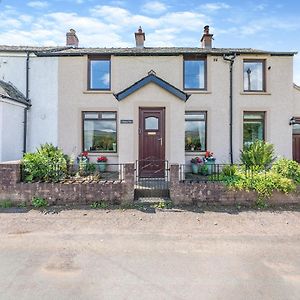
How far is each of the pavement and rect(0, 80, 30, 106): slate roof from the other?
18.8ft

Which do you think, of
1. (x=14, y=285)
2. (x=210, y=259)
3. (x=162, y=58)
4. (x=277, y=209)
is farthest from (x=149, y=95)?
(x=14, y=285)

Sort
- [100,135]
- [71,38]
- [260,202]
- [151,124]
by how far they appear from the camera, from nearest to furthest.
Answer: [260,202] → [151,124] → [100,135] → [71,38]

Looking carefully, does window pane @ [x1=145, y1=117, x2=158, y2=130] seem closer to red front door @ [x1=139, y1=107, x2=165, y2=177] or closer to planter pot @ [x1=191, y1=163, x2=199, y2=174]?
red front door @ [x1=139, y1=107, x2=165, y2=177]

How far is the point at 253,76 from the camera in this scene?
12.4m

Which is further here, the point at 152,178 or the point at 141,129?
the point at 141,129

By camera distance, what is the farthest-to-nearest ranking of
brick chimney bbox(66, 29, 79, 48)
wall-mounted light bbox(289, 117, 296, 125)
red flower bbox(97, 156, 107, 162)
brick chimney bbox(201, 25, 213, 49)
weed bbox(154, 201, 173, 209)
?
brick chimney bbox(66, 29, 79, 48) → brick chimney bbox(201, 25, 213, 49) → wall-mounted light bbox(289, 117, 296, 125) → red flower bbox(97, 156, 107, 162) → weed bbox(154, 201, 173, 209)

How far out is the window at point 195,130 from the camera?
475 inches

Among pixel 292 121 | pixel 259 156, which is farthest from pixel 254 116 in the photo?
pixel 259 156

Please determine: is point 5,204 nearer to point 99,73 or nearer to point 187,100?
point 99,73

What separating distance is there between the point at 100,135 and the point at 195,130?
4322mm

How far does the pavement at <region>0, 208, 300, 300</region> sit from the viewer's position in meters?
3.48

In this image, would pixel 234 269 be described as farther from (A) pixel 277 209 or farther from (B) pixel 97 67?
A: (B) pixel 97 67

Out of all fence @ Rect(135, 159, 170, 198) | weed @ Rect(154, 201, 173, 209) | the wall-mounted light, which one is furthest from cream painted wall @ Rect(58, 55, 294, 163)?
weed @ Rect(154, 201, 173, 209)

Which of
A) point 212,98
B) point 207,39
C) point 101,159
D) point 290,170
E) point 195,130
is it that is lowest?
point 290,170
